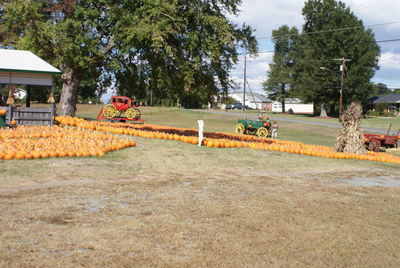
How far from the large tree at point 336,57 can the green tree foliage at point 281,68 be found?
12.3 meters

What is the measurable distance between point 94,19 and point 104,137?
289 inches

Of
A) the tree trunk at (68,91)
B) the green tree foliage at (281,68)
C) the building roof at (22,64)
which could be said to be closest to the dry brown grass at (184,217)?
the building roof at (22,64)

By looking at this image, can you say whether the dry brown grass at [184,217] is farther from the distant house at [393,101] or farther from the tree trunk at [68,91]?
the distant house at [393,101]

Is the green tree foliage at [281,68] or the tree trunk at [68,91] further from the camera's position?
the green tree foliage at [281,68]

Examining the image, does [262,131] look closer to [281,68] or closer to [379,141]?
[379,141]

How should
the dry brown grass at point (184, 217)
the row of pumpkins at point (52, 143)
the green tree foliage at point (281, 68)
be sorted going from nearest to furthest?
the dry brown grass at point (184, 217)
the row of pumpkins at point (52, 143)
the green tree foliage at point (281, 68)

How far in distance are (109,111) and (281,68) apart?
62.3m

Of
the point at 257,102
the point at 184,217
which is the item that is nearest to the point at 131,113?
the point at 184,217

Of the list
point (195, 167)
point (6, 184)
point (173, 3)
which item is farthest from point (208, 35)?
point (6, 184)

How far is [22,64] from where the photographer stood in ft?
57.7

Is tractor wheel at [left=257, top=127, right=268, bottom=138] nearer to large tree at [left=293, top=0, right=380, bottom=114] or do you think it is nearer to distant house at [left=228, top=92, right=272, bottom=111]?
large tree at [left=293, top=0, right=380, bottom=114]

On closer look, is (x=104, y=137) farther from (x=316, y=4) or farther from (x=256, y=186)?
(x=316, y=4)

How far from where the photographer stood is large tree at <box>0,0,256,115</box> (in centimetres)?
1697

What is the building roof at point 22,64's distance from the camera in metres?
16.9
